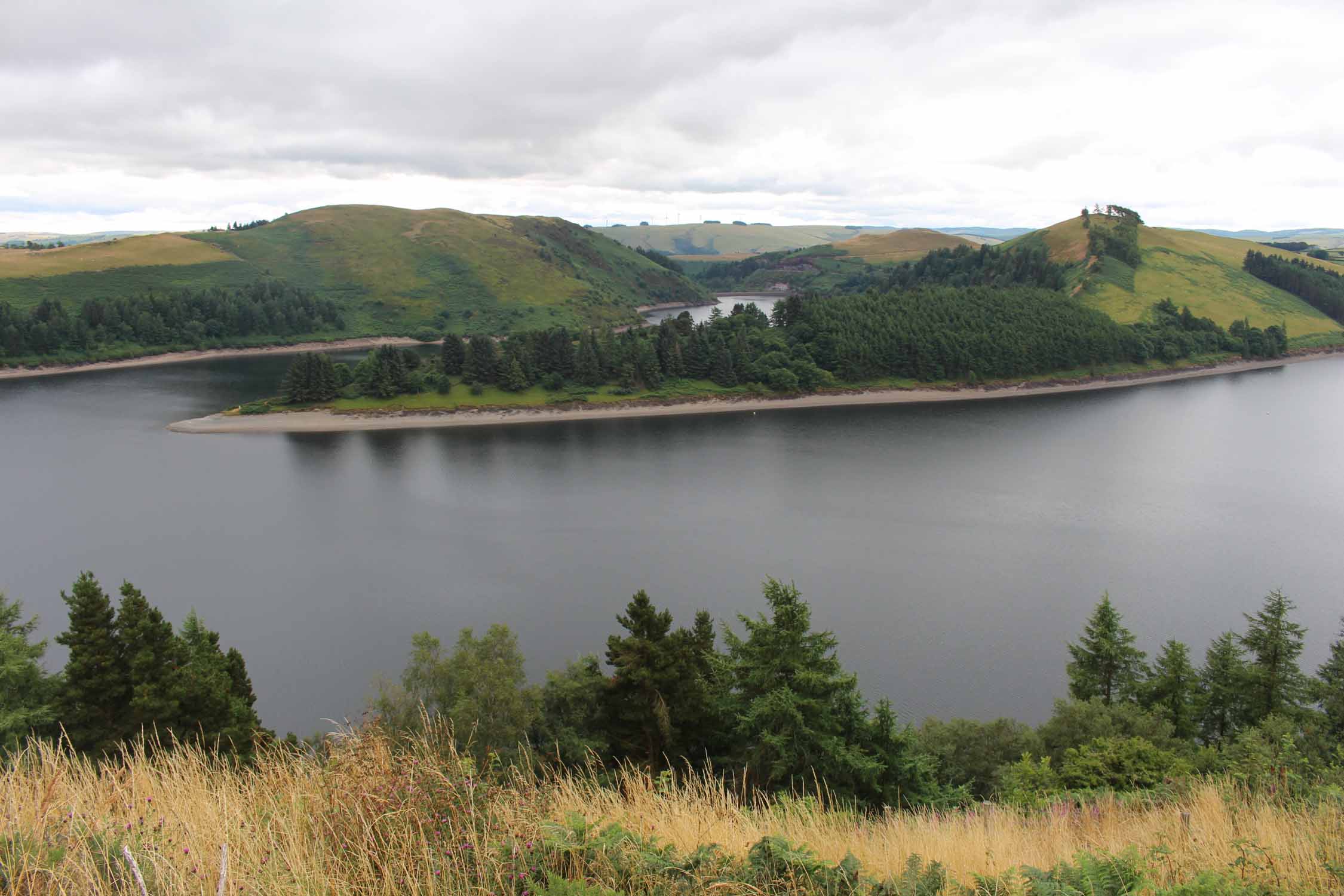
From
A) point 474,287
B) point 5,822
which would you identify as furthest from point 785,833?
point 474,287

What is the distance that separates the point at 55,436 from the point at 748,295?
491ft

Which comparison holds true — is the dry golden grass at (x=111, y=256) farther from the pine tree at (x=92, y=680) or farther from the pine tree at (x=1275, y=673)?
the pine tree at (x=1275, y=673)

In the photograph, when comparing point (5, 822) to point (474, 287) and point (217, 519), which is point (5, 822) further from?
point (474, 287)

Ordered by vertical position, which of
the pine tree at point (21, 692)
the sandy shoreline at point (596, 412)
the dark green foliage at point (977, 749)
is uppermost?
the sandy shoreline at point (596, 412)

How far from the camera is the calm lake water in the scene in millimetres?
26516

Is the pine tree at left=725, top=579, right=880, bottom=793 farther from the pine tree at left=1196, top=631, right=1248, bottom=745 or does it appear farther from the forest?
the pine tree at left=1196, top=631, right=1248, bottom=745

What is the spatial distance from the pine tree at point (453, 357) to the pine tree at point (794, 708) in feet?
207

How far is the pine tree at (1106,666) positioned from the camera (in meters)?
19.3

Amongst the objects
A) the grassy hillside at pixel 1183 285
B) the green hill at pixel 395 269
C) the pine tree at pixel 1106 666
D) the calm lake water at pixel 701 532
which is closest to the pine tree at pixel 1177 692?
the pine tree at pixel 1106 666

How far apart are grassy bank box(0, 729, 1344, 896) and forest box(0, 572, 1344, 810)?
22.6ft

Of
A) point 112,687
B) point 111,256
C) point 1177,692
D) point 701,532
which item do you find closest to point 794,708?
point 1177,692

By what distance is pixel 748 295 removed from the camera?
18650 centimetres

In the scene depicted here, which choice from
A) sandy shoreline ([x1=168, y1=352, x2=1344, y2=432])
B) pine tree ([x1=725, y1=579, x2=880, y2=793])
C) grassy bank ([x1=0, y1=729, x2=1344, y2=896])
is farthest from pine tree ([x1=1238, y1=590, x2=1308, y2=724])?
sandy shoreline ([x1=168, y1=352, x2=1344, y2=432])

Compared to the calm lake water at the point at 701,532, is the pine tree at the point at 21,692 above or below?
above
